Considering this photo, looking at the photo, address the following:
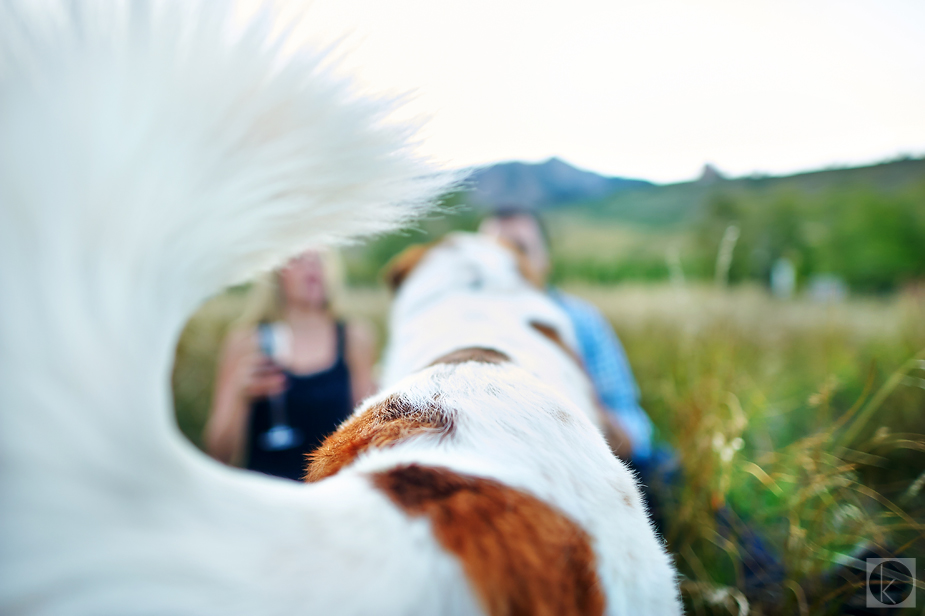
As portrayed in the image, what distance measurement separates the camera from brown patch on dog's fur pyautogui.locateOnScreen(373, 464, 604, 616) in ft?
1.65

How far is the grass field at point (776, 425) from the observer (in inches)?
48.5

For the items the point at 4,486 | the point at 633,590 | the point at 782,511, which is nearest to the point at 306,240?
the point at 4,486

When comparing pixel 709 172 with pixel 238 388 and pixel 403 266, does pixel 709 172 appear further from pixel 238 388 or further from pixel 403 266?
pixel 238 388

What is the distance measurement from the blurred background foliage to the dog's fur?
353 millimetres

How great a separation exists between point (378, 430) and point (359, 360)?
174cm

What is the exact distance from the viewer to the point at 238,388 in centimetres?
213

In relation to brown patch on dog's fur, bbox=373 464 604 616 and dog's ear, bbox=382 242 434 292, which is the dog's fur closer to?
brown patch on dog's fur, bbox=373 464 604 616

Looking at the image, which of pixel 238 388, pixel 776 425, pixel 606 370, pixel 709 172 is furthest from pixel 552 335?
pixel 709 172

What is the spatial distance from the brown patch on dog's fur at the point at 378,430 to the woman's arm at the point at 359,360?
151 centimetres

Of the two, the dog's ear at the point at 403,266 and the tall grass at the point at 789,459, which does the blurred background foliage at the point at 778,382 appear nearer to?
the tall grass at the point at 789,459

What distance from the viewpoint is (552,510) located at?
1.92 feet

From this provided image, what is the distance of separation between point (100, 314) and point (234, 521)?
27 cm

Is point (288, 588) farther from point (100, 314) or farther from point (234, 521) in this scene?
point (100, 314)

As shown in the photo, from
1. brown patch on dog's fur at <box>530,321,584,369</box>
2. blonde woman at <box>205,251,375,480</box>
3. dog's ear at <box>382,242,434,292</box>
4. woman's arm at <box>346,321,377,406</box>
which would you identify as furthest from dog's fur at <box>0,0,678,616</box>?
woman's arm at <box>346,321,377,406</box>
